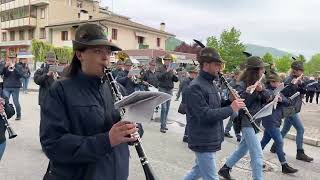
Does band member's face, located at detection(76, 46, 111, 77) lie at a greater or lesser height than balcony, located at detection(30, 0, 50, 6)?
lesser

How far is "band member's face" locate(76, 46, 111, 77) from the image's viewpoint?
2512mm

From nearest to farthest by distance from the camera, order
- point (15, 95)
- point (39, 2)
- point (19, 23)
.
→ point (15, 95) < point (39, 2) < point (19, 23)

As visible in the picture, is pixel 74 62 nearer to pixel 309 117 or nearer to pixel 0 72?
pixel 0 72

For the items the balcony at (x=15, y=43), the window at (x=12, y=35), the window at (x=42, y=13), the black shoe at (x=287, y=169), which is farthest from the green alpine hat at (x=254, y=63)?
the window at (x=12, y=35)

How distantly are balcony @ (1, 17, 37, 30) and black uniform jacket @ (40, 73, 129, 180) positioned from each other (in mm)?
54751

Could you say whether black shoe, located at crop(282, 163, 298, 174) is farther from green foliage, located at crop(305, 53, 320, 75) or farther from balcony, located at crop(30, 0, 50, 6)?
green foliage, located at crop(305, 53, 320, 75)

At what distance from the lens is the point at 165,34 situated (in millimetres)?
52219

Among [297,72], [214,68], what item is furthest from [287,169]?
[214,68]

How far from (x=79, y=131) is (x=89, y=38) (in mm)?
578

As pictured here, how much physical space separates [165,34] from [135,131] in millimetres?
50504

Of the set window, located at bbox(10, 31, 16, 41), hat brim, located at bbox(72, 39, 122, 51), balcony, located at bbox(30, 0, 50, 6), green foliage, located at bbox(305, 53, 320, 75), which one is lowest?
green foliage, located at bbox(305, 53, 320, 75)

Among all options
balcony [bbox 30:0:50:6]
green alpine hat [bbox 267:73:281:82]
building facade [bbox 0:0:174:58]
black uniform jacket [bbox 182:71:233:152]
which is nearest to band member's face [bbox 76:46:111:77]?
black uniform jacket [bbox 182:71:233:152]

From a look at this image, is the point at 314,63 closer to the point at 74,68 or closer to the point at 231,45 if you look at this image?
the point at 231,45

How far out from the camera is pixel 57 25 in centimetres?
4875
